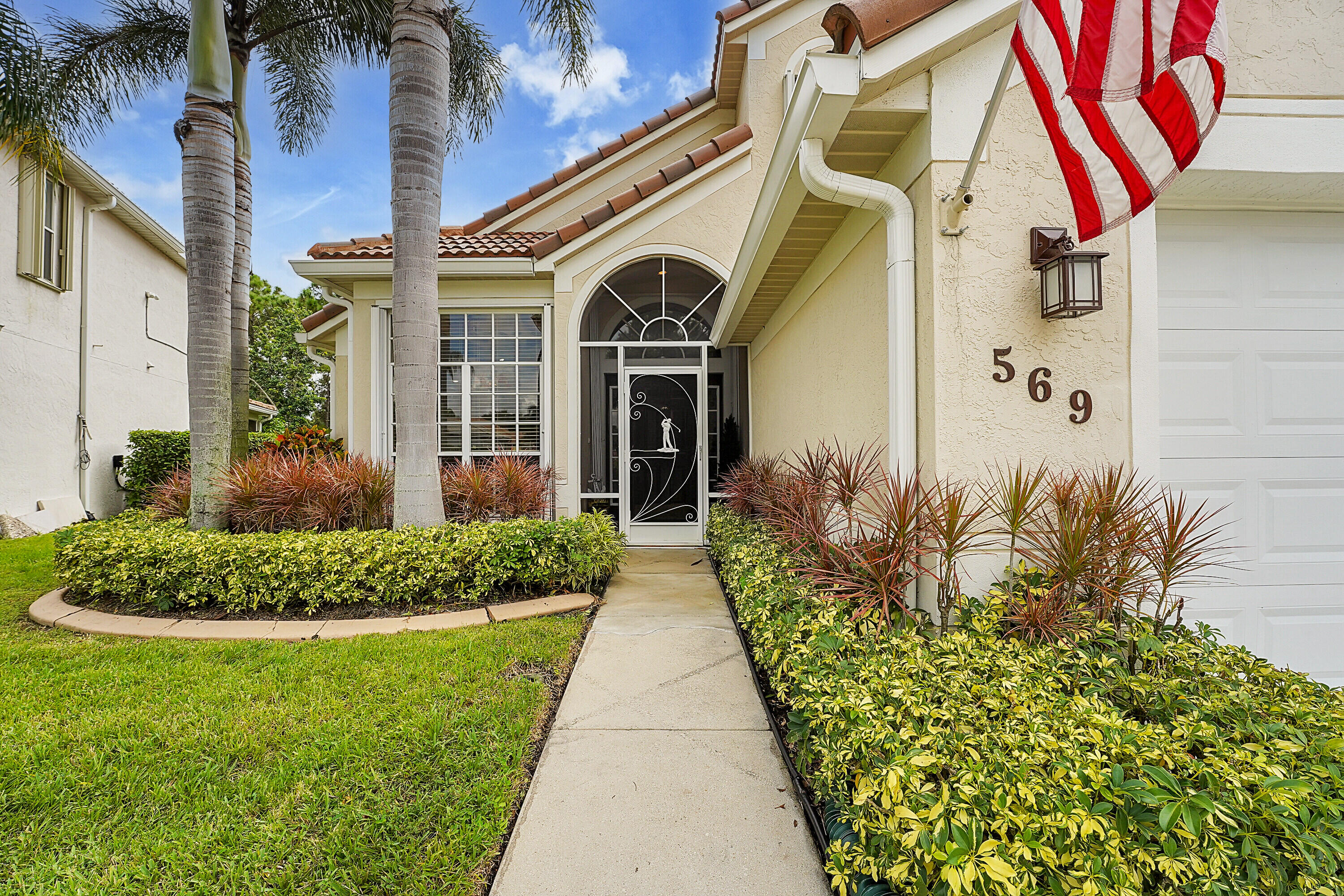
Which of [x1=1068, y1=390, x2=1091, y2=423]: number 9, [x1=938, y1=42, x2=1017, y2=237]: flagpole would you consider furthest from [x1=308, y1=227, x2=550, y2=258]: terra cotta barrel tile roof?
[x1=1068, y1=390, x2=1091, y2=423]: number 9

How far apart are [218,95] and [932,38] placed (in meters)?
7.55

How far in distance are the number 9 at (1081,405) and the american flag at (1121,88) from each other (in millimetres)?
858

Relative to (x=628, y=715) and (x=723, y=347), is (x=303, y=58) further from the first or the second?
(x=628, y=715)

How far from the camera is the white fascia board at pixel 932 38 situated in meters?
2.68

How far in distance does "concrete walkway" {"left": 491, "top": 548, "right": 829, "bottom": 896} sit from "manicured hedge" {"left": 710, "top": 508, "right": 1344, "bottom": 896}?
303mm

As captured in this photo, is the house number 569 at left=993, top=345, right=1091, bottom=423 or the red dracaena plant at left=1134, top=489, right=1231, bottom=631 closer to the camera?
the red dracaena plant at left=1134, top=489, right=1231, bottom=631

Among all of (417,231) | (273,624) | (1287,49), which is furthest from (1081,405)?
→ (273,624)

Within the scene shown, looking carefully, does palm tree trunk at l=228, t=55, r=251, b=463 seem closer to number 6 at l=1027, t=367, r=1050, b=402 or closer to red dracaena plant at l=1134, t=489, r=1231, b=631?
number 6 at l=1027, t=367, r=1050, b=402

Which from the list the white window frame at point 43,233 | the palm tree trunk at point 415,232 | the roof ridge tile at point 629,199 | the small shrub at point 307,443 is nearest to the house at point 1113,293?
the palm tree trunk at point 415,232

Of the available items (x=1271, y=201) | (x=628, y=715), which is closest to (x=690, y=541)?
(x=628, y=715)

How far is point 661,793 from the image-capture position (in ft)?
8.72

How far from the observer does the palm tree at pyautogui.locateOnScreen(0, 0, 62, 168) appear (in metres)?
5.49

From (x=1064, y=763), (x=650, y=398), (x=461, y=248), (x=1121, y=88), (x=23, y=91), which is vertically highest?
(x=23, y=91)

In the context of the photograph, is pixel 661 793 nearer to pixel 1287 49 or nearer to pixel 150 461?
pixel 1287 49
